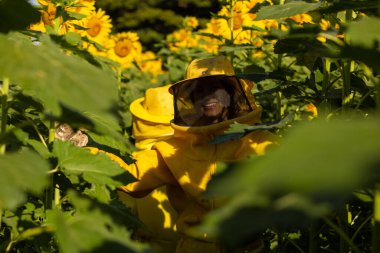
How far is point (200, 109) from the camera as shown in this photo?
2.58 meters

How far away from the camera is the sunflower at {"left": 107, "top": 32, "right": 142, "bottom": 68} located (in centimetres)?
597

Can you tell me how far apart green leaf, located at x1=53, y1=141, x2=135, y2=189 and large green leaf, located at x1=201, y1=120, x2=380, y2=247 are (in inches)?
32.7

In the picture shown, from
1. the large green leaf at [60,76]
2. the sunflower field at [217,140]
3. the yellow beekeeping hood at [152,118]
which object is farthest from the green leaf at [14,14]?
the yellow beekeeping hood at [152,118]

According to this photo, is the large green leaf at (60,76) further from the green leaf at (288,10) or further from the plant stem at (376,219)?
the green leaf at (288,10)

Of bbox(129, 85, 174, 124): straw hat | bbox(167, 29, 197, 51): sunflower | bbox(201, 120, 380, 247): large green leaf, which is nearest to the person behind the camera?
bbox(201, 120, 380, 247): large green leaf

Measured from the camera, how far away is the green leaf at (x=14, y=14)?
3.87 feet

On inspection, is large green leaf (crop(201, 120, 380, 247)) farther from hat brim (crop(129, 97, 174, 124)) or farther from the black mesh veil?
hat brim (crop(129, 97, 174, 124))

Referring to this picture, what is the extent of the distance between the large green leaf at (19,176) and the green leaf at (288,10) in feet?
2.75

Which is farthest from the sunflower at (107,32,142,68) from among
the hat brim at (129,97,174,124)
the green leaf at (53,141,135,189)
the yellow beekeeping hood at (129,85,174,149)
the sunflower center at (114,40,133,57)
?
the green leaf at (53,141,135,189)

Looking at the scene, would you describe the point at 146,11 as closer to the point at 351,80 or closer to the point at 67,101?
the point at 351,80

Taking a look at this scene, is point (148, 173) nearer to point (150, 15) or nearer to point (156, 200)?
point (156, 200)

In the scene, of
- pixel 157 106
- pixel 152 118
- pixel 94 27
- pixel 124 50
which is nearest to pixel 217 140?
pixel 152 118

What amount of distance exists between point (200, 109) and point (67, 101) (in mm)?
1707

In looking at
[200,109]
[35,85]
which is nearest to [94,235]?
[35,85]
